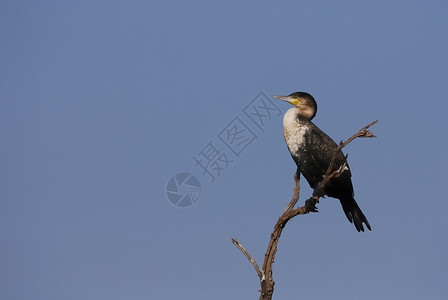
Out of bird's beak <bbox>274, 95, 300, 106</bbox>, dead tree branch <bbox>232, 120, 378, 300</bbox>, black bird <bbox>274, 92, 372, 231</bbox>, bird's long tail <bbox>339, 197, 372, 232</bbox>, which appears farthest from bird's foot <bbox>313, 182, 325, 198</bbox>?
bird's beak <bbox>274, 95, 300, 106</bbox>

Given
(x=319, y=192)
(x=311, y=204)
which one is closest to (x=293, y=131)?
(x=319, y=192)

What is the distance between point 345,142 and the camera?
6.70m

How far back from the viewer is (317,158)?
7.88m

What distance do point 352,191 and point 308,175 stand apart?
0.58 metres

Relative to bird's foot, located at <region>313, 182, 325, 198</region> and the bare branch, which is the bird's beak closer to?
bird's foot, located at <region>313, 182, 325, 198</region>

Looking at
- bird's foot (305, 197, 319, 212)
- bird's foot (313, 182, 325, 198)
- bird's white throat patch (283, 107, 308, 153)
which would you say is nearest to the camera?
bird's foot (305, 197, 319, 212)

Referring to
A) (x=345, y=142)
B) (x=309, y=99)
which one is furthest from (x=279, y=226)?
(x=309, y=99)

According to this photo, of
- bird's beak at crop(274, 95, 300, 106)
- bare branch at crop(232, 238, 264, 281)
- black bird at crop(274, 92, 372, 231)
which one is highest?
bird's beak at crop(274, 95, 300, 106)

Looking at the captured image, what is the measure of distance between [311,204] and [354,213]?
0.91m

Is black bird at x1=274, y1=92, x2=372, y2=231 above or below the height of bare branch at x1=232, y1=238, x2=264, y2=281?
above

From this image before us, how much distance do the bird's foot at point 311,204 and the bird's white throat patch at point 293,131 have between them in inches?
31.6

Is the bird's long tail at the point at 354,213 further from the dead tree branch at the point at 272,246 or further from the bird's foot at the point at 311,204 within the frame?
the dead tree branch at the point at 272,246

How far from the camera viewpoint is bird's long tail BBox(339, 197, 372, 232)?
7.95 metres

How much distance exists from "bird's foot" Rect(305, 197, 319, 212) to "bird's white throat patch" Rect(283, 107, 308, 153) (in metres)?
0.80
